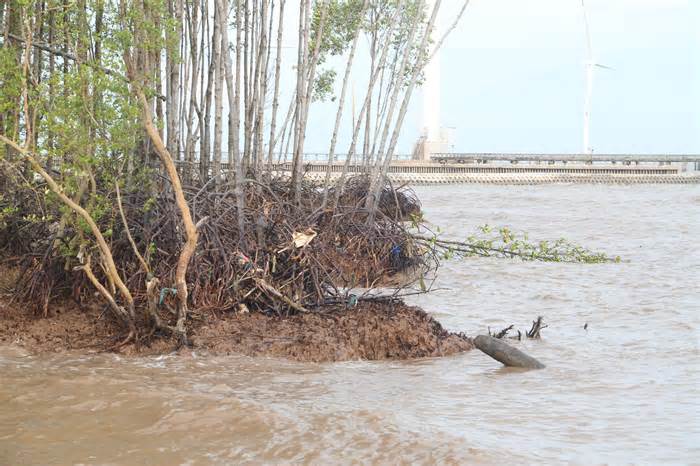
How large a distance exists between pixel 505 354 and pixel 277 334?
5.84 feet

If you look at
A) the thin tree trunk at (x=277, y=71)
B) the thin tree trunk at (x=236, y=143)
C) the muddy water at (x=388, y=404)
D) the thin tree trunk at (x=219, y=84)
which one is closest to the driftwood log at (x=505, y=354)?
the muddy water at (x=388, y=404)

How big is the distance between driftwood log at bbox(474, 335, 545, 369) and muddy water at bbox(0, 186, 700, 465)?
98 mm

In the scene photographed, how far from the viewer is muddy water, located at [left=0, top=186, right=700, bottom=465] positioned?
195 inches

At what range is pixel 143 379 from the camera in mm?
6277

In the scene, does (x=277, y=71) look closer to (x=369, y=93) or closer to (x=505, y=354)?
(x=369, y=93)

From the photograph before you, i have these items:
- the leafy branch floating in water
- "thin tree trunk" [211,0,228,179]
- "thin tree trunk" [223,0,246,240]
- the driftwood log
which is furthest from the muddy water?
"thin tree trunk" [211,0,228,179]

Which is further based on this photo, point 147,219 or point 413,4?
point 413,4

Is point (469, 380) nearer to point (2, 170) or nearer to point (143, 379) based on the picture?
point (143, 379)

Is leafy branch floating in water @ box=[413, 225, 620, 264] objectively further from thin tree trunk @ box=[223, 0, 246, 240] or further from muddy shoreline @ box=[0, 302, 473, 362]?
thin tree trunk @ box=[223, 0, 246, 240]

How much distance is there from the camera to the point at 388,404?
231 inches

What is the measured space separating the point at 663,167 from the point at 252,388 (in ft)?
149

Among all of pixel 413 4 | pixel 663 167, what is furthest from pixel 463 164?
pixel 413 4

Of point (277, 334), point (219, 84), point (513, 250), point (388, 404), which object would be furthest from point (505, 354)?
point (513, 250)

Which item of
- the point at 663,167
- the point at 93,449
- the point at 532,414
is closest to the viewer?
the point at 93,449
